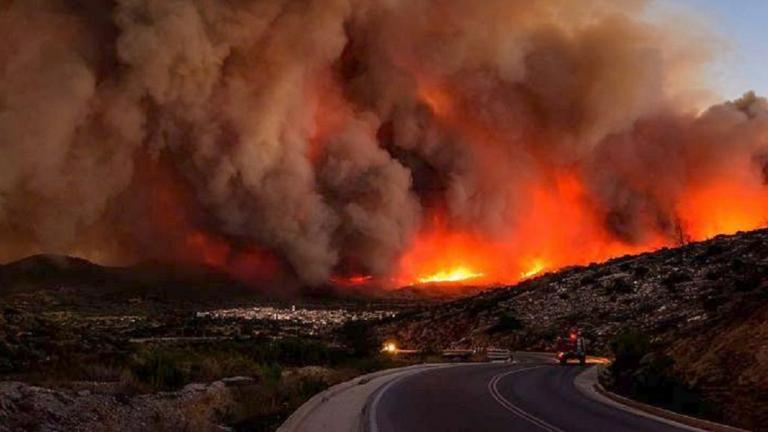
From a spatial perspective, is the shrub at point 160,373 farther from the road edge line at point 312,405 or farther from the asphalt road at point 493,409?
the asphalt road at point 493,409

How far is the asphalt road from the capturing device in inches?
495

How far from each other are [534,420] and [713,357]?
14.9ft

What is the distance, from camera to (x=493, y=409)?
1537 cm

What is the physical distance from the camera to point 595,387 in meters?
21.6

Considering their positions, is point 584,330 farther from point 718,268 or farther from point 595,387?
point 595,387

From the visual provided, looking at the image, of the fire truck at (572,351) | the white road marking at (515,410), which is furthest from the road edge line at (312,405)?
the fire truck at (572,351)

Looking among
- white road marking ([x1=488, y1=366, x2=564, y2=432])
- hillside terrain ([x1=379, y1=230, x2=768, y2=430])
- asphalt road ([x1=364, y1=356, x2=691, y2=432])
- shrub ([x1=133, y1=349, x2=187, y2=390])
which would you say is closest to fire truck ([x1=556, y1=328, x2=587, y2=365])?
hillside terrain ([x1=379, y1=230, x2=768, y2=430])

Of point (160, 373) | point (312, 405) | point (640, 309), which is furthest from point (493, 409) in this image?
point (640, 309)

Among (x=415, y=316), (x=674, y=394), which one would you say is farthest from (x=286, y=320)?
(x=674, y=394)

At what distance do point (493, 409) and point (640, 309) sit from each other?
3877cm

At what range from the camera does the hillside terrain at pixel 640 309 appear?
16438 mm

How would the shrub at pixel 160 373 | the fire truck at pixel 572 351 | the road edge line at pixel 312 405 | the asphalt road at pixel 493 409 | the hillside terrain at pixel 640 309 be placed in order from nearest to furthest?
1. the road edge line at pixel 312 405
2. the asphalt road at pixel 493 409
3. the hillside terrain at pixel 640 309
4. the shrub at pixel 160 373
5. the fire truck at pixel 572 351

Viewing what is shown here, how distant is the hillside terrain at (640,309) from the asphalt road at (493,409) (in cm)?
246

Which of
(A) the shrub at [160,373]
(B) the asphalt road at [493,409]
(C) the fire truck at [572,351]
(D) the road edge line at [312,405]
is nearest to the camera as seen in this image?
(D) the road edge line at [312,405]
